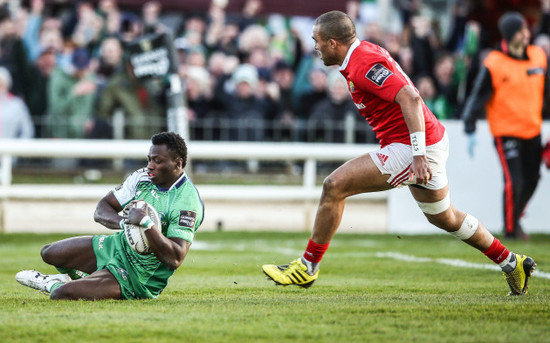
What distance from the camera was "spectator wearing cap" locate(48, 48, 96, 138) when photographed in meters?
17.5

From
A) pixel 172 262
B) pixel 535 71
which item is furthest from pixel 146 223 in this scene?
pixel 535 71

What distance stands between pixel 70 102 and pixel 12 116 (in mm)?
1137

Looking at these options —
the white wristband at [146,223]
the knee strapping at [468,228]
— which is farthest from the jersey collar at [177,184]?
the knee strapping at [468,228]

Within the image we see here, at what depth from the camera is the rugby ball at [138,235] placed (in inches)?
255

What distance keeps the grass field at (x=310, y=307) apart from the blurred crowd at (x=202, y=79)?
7050 millimetres

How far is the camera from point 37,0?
19406mm

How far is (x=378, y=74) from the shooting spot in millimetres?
7121

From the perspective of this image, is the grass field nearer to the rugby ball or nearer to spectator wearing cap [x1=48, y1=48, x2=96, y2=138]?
the rugby ball

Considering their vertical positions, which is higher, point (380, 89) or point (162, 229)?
point (380, 89)

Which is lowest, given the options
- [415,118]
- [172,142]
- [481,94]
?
[481,94]

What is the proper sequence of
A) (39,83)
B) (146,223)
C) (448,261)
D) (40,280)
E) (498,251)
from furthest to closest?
(39,83) → (448,261) → (498,251) → (40,280) → (146,223)

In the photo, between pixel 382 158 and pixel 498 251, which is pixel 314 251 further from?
pixel 498 251

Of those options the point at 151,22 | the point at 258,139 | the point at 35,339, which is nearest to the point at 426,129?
the point at 35,339

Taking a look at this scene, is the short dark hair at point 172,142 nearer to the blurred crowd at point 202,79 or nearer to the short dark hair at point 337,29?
the short dark hair at point 337,29
